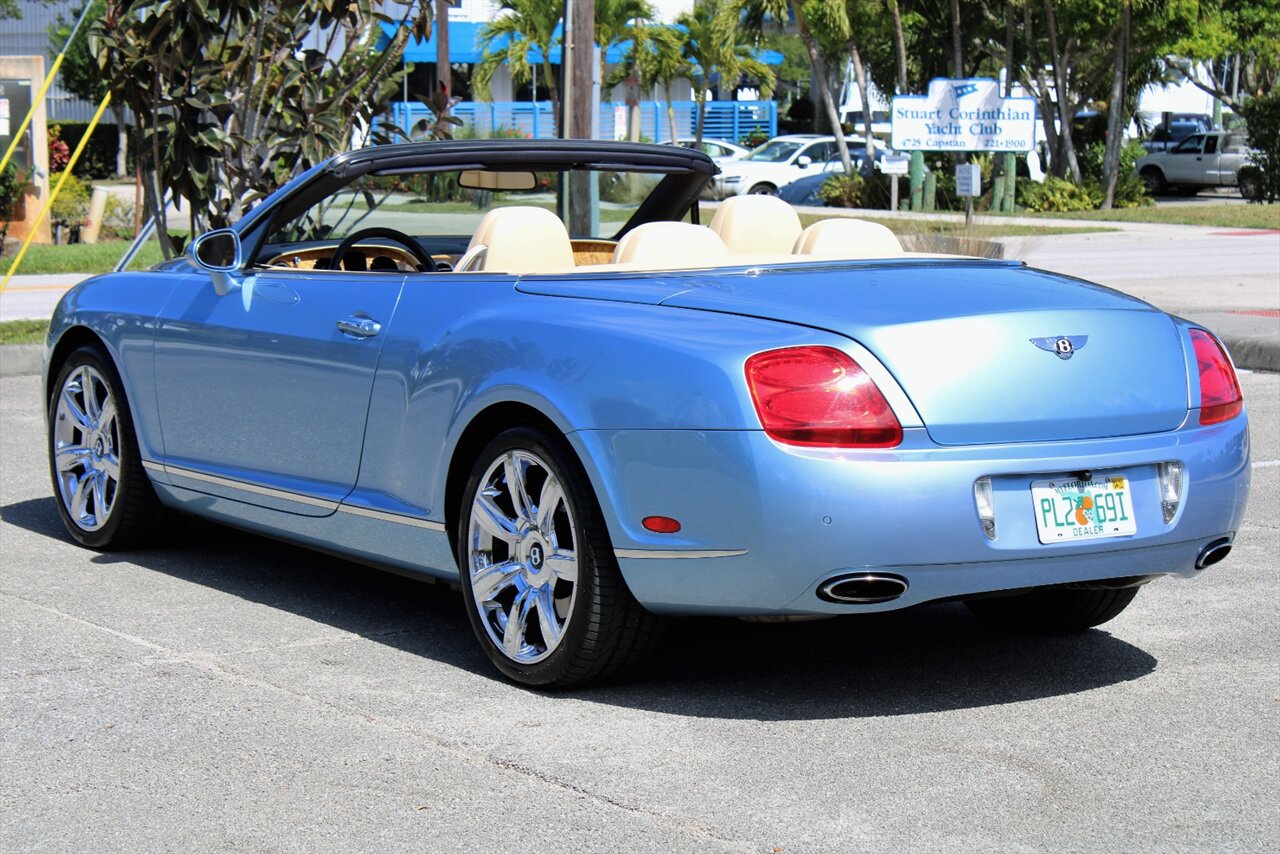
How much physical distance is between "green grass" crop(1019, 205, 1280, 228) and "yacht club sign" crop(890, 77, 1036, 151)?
5.82 ft

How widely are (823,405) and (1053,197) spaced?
3234 cm

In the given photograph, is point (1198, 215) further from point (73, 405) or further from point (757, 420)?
point (757, 420)

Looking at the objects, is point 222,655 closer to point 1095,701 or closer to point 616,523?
point 616,523

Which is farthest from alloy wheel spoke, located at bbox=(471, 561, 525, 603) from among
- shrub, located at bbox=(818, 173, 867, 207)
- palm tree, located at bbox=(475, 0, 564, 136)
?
palm tree, located at bbox=(475, 0, 564, 136)

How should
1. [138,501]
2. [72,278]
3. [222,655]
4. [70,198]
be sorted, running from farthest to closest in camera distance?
[70,198]
[72,278]
[138,501]
[222,655]

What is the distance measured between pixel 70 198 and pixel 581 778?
2225 cm

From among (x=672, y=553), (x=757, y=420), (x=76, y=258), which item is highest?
(x=757, y=420)

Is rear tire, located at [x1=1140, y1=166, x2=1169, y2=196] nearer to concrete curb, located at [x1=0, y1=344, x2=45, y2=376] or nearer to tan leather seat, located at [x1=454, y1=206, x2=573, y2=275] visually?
concrete curb, located at [x1=0, y1=344, x2=45, y2=376]

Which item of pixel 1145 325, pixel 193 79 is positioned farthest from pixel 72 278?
pixel 1145 325

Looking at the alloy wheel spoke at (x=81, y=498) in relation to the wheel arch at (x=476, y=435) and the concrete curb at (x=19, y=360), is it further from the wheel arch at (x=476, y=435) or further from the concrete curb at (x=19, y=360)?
the concrete curb at (x=19, y=360)

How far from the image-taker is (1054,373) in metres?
4.56

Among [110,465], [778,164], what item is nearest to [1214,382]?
[110,465]

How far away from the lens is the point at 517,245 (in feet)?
18.2

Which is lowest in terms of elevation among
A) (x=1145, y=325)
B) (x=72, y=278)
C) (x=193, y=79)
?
(x=72, y=278)
